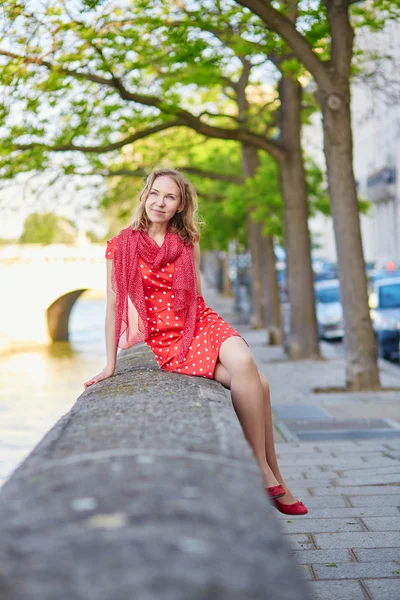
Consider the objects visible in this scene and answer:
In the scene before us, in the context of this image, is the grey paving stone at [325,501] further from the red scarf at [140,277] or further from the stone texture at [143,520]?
the stone texture at [143,520]

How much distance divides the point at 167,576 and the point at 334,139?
11.4 metres

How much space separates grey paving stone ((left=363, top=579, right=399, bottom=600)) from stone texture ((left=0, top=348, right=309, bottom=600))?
143cm

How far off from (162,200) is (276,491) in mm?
1462

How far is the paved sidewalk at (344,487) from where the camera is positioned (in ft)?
14.7

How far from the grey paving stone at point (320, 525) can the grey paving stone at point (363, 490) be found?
0.73 m

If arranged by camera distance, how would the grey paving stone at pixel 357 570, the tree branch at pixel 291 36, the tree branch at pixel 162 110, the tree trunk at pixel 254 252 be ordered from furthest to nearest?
1. the tree trunk at pixel 254 252
2. the tree branch at pixel 162 110
3. the tree branch at pixel 291 36
4. the grey paving stone at pixel 357 570

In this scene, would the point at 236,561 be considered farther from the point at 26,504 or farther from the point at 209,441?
the point at 209,441

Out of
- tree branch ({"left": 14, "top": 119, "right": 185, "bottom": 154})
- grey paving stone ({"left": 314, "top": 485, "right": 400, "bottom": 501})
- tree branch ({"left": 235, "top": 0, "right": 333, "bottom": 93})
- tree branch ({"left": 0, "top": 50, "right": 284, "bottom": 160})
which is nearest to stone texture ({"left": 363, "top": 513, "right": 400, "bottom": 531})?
grey paving stone ({"left": 314, "top": 485, "right": 400, "bottom": 501})

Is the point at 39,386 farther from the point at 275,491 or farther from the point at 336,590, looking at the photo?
the point at 336,590

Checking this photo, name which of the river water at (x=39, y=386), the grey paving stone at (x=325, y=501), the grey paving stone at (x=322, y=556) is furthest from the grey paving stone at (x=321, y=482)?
the river water at (x=39, y=386)

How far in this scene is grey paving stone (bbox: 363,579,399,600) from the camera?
4.08 metres

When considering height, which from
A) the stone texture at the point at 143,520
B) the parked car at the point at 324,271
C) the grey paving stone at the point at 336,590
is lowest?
the parked car at the point at 324,271

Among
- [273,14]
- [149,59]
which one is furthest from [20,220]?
[273,14]

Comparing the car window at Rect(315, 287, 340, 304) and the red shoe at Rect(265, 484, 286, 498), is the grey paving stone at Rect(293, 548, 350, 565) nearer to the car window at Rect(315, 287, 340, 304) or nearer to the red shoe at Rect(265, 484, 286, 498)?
the red shoe at Rect(265, 484, 286, 498)
